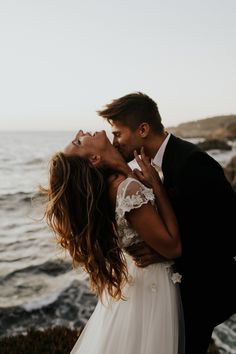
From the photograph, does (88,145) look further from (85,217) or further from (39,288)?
(39,288)

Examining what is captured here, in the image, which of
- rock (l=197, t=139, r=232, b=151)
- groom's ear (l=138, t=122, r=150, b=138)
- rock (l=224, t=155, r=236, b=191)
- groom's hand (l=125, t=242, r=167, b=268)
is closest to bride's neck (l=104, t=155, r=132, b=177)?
groom's ear (l=138, t=122, r=150, b=138)

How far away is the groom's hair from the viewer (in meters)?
3.69

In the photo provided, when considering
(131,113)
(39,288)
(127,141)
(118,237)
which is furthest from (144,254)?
(39,288)

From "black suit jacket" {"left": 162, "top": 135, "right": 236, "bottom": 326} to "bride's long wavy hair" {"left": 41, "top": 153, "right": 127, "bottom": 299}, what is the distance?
543mm

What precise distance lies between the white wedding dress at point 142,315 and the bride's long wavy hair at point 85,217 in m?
0.13

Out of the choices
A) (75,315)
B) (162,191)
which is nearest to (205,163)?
(162,191)

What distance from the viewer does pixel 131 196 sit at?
2.89 meters

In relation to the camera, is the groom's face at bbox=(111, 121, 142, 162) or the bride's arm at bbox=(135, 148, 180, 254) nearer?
the bride's arm at bbox=(135, 148, 180, 254)

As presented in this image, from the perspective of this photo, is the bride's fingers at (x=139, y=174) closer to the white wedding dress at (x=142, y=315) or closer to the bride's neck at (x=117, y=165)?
the bride's neck at (x=117, y=165)

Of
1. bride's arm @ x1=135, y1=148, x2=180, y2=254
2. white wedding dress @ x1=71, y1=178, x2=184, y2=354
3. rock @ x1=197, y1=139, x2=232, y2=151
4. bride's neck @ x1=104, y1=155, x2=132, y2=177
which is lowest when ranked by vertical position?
rock @ x1=197, y1=139, x2=232, y2=151

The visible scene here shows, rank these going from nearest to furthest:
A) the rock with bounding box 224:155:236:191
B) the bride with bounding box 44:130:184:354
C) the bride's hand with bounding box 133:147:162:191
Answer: the bride with bounding box 44:130:184:354 < the bride's hand with bounding box 133:147:162:191 < the rock with bounding box 224:155:236:191

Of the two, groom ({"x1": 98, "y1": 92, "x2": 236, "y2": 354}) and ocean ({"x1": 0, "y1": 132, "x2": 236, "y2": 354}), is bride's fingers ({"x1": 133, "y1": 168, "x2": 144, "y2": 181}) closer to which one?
groom ({"x1": 98, "y1": 92, "x2": 236, "y2": 354})

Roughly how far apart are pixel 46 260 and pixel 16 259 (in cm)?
82

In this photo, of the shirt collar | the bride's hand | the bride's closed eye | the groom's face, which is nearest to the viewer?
the bride's hand
